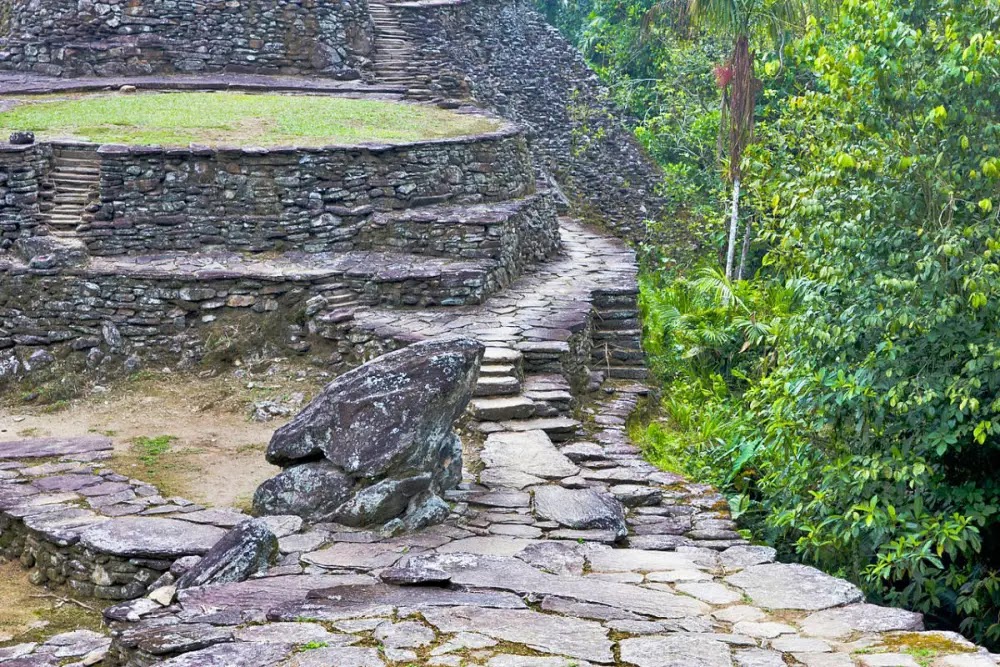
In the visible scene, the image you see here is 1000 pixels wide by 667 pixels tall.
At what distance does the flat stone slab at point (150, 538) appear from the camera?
7723mm

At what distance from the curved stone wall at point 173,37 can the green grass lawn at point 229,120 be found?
197 centimetres

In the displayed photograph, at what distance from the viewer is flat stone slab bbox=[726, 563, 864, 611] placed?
6.48 m

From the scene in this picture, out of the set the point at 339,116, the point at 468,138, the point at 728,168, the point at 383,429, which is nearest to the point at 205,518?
the point at 383,429

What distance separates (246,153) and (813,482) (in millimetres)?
7211

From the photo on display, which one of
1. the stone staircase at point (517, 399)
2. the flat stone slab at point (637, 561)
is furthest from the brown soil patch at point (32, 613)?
the stone staircase at point (517, 399)

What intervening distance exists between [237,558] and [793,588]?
10.4 ft

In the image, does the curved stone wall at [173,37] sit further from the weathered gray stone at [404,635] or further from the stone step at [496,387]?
the weathered gray stone at [404,635]

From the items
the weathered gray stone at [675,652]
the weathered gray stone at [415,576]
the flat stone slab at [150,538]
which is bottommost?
the flat stone slab at [150,538]

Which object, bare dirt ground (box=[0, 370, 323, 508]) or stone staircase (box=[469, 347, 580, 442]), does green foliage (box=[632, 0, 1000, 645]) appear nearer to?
stone staircase (box=[469, 347, 580, 442])

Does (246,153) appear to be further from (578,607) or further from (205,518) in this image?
(578,607)

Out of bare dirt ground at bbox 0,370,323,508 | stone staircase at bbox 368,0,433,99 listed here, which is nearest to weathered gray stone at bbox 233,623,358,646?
bare dirt ground at bbox 0,370,323,508

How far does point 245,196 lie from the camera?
13.2 metres

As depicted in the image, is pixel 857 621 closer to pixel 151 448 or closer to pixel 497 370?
pixel 497 370

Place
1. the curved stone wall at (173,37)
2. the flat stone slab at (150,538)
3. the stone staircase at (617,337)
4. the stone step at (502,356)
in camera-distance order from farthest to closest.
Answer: the curved stone wall at (173,37), the stone staircase at (617,337), the stone step at (502,356), the flat stone slab at (150,538)
